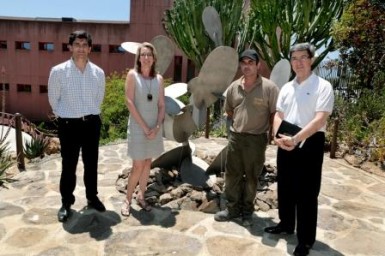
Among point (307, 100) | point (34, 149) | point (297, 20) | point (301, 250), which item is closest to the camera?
point (307, 100)

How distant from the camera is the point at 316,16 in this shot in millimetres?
11375

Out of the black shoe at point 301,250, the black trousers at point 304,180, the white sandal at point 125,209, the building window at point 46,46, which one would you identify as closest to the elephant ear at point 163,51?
the white sandal at point 125,209

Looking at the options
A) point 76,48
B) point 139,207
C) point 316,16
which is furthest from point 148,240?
point 316,16

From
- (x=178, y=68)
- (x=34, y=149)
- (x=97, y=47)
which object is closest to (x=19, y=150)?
(x=34, y=149)

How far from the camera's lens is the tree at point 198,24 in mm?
12148

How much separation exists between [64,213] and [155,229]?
929mm

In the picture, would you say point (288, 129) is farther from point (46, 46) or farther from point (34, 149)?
point (46, 46)

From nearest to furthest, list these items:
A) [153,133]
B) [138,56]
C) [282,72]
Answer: [138,56] → [153,133] → [282,72]

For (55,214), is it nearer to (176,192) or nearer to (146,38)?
(176,192)

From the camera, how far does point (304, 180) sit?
2.84 metres

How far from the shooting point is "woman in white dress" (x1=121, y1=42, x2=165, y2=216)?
3.37 metres


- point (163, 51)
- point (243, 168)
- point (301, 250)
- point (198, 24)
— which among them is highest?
point (198, 24)

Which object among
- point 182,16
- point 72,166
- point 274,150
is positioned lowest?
point 274,150

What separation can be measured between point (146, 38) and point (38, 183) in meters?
14.8
